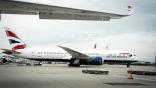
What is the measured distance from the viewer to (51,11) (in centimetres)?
1305

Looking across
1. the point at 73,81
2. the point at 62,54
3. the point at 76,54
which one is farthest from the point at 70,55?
the point at 73,81

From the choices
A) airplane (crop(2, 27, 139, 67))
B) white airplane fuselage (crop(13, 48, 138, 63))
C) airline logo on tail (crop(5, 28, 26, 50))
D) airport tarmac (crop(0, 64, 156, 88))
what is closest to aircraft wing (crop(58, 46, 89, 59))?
airplane (crop(2, 27, 139, 67))

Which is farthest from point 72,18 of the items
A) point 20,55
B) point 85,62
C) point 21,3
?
point 20,55

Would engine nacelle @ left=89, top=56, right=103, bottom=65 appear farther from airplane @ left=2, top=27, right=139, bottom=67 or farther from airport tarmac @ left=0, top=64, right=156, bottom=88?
airport tarmac @ left=0, top=64, right=156, bottom=88

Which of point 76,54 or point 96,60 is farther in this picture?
point 76,54

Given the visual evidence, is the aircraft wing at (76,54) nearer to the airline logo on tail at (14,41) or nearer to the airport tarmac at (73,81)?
the airline logo on tail at (14,41)

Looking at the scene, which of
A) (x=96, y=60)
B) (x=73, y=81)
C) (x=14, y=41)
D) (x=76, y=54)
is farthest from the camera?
(x=14, y=41)

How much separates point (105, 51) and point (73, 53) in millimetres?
5357

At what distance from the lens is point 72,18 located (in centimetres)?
1426

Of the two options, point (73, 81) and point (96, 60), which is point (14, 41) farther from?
point (73, 81)

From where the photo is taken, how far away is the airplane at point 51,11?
39.1 ft

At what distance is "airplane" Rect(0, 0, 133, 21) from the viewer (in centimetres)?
1192

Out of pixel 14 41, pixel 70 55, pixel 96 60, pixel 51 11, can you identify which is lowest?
pixel 96 60

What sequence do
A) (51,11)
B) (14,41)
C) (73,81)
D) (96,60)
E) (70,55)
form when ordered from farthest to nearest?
(14,41) < (70,55) < (96,60) < (73,81) < (51,11)
